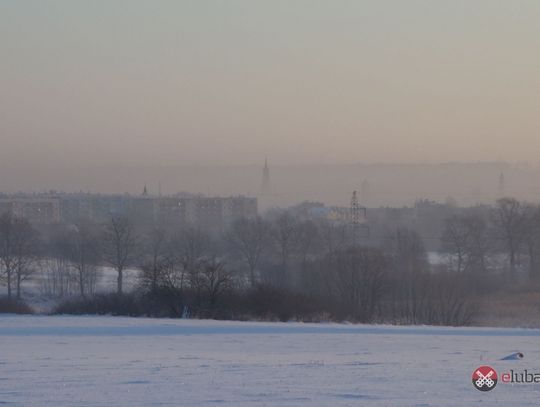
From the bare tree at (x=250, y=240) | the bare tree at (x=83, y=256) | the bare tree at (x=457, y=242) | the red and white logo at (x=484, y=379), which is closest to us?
the red and white logo at (x=484, y=379)

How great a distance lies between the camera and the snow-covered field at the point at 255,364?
444 inches

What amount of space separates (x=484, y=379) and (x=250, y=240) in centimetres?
5631

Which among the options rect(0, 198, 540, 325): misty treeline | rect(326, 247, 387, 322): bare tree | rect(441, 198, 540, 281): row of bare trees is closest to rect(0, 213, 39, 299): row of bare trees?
rect(0, 198, 540, 325): misty treeline

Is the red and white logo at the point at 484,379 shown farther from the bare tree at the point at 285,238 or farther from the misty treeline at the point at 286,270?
the bare tree at the point at 285,238

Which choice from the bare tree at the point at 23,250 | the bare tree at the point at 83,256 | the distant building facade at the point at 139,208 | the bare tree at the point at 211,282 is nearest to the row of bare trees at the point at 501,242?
the bare tree at the point at 83,256

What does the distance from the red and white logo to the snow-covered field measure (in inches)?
5.4

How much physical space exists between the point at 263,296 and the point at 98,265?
29957 mm

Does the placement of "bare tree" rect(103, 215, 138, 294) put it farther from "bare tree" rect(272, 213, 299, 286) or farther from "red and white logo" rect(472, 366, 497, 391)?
"red and white logo" rect(472, 366, 497, 391)

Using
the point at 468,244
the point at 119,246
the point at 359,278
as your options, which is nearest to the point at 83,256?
the point at 119,246

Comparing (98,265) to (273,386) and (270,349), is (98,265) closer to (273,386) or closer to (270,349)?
(270,349)

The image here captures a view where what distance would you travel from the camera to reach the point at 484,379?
1236 centimetres

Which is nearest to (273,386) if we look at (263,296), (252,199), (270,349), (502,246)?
(270,349)

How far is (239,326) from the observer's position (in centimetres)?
2586

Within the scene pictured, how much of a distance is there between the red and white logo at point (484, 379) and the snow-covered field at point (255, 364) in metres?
0.14
